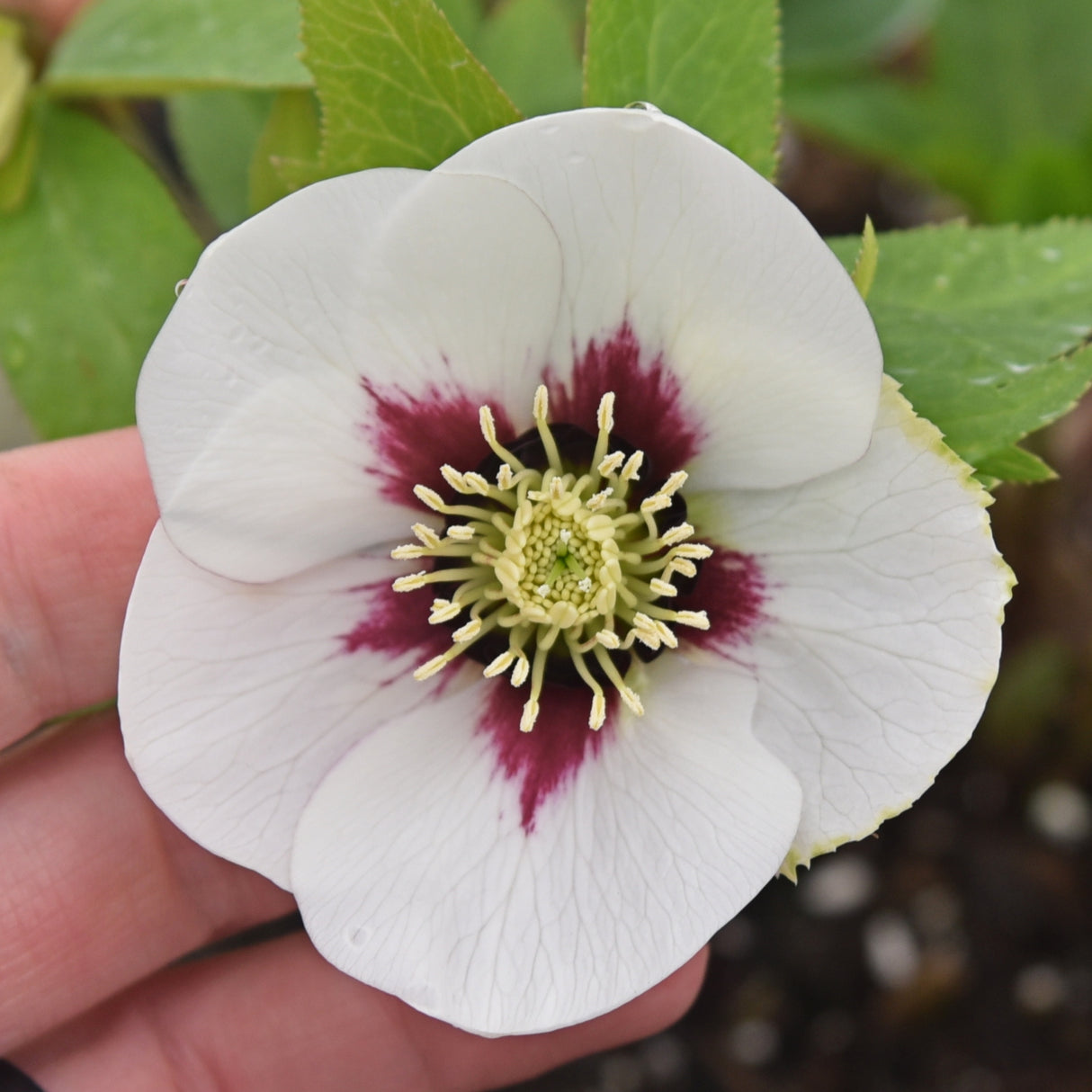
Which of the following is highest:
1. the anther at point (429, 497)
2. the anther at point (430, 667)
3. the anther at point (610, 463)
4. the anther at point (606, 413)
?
the anther at point (606, 413)

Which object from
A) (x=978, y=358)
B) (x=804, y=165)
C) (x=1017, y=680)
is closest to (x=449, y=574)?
(x=978, y=358)

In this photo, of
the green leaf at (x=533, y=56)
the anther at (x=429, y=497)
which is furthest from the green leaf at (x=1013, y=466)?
the green leaf at (x=533, y=56)

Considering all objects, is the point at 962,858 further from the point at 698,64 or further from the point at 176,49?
the point at 176,49

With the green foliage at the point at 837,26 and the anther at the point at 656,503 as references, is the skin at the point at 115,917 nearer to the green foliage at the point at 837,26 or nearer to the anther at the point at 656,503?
the anther at the point at 656,503

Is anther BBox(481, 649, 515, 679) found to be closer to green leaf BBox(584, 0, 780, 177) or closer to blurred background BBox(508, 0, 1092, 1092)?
green leaf BBox(584, 0, 780, 177)

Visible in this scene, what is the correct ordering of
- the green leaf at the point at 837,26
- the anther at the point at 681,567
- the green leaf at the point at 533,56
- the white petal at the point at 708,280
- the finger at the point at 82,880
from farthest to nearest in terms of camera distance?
1. the green leaf at the point at 837,26
2. the green leaf at the point at 533,56
3. the finger at the point at 82,880
4. the anther at the point at 681,567
5. the white petal at the point at 708,280

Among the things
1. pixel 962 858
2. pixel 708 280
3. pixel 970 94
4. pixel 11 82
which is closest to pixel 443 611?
pixel 708 280

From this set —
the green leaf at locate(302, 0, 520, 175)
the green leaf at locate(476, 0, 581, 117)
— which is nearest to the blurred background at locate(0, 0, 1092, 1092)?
the green leaf at locate(476, 0, 581, 117)
